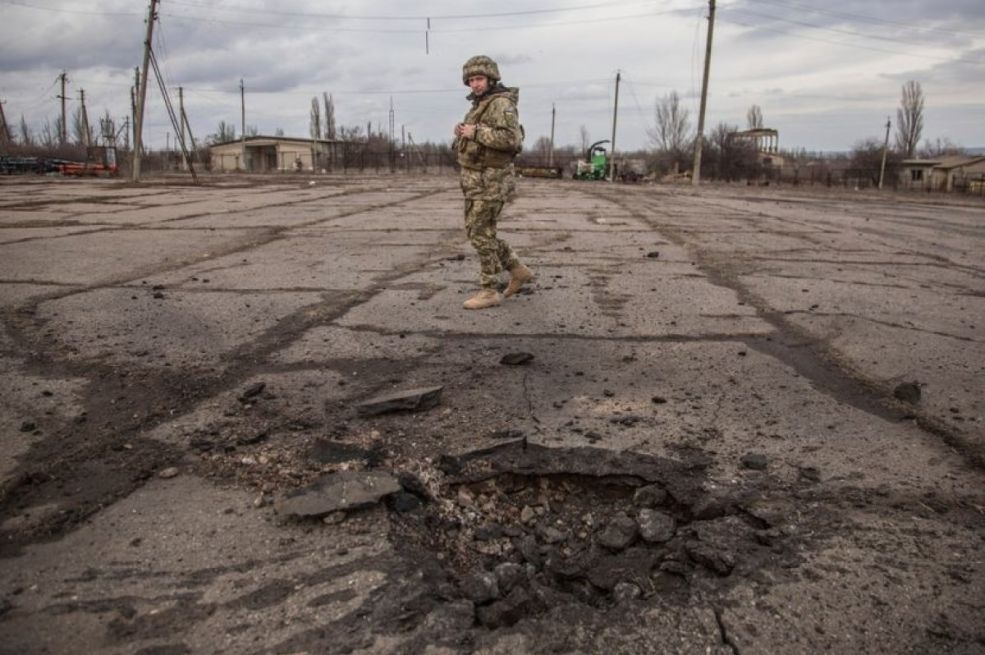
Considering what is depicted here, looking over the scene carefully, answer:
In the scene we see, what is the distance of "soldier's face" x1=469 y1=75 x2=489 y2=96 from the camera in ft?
14.7

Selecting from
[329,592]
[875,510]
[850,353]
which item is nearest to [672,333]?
[850,353]

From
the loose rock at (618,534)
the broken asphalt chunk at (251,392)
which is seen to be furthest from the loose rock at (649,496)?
the broken asphalt chunk at (251,392)

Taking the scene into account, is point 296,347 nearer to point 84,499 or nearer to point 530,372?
point 530,372

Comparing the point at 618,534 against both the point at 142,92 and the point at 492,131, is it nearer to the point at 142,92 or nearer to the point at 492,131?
the point at 492,131

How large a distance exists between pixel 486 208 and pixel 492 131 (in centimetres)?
52

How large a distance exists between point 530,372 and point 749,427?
1.06m

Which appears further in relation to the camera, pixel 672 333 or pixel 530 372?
pixel 672 333

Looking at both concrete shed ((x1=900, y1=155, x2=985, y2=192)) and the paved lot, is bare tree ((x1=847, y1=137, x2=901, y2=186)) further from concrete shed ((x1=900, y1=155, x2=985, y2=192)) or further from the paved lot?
the paved lot

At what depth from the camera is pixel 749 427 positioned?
8.86 feet

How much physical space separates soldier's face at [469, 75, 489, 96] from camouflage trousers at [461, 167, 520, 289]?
0.51 metres

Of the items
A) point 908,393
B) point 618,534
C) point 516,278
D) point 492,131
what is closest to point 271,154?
point 516,278

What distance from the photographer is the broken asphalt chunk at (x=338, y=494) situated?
2.02 m

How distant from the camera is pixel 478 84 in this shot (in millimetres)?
4484

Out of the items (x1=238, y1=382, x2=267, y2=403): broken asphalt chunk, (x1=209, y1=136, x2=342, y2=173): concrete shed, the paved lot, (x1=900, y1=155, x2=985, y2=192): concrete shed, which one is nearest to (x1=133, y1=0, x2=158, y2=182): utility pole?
the paved lot
